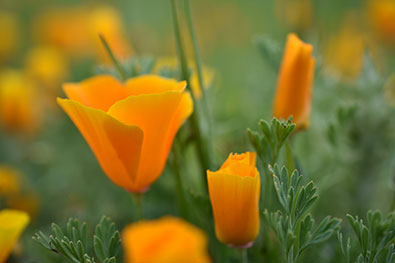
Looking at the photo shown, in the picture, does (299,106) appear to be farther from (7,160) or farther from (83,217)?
(7,160)

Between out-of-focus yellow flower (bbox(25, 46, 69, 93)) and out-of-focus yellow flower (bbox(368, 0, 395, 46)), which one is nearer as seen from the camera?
out-of-focus yellow flower (bbox(368, 0, 395, 46))

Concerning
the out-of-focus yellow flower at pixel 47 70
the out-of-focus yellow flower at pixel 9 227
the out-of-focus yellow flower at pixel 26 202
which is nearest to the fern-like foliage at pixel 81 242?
the out-of-focus yellow flower at pixel 9 227

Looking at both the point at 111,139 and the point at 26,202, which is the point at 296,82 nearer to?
the point at 111,139

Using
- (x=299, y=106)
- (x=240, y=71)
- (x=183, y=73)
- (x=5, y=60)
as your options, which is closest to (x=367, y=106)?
(x=299, y=106)

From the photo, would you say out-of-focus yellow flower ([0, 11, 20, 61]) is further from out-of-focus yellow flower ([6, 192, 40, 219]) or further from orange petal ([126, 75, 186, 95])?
orange petal ([126, 75, 186, 95])

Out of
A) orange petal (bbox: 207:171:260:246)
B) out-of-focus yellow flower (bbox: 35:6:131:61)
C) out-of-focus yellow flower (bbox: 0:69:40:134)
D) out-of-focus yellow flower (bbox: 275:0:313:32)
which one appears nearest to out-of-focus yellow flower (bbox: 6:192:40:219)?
out-of-focus yellow flower (bbox: 0:69:40:134)

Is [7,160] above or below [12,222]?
below
